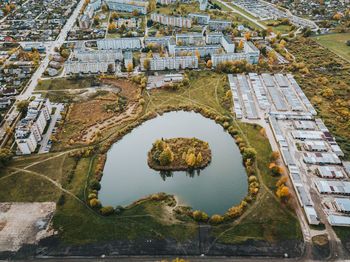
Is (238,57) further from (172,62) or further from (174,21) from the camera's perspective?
(174,21)

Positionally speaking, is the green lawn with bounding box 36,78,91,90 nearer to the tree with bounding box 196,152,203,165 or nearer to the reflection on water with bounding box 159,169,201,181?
the reflection on water with bounding box 159,169,201,181

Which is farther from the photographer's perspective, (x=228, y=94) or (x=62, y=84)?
(x=62, y=84)

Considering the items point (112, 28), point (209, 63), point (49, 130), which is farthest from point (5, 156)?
point (112, 28)

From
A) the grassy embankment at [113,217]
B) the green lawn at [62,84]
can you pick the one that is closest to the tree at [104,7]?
the green lawn at [62,84]

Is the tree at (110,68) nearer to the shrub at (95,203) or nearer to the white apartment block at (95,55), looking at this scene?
the white apartment block at (95,55)

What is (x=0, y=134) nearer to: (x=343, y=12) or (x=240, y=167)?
(x=240, y=167)

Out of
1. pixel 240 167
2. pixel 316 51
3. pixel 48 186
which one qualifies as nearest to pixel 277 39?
pixel 316 51
